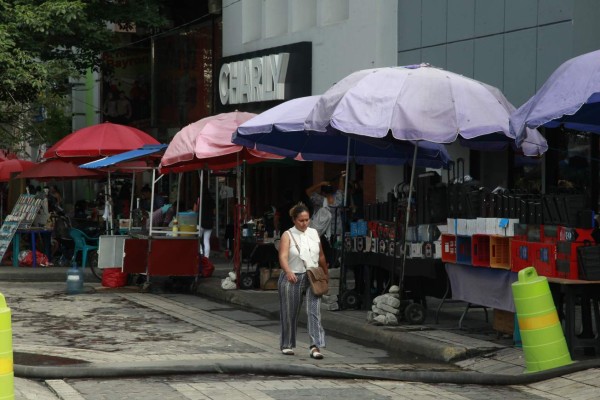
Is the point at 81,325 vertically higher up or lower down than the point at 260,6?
lower down

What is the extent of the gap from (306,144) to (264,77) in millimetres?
10153

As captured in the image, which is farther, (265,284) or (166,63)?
(166,63)

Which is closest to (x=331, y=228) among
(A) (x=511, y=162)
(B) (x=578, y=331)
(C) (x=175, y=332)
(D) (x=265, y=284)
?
(D) (x=265, y=284)

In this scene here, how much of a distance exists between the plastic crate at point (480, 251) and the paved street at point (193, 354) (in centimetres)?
121

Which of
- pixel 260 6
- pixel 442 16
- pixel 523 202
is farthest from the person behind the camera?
pixel 260 6

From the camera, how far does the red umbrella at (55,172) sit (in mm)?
28094

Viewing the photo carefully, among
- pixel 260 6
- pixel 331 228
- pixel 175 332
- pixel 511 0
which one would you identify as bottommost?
pixel 175 332

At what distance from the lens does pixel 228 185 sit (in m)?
32.1

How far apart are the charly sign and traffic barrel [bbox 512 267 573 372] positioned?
53.4 feet

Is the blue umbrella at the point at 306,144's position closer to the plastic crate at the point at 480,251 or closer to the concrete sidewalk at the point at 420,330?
the concrete sidewalk at the point at 420,330

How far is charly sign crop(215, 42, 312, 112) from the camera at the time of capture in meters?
26.6

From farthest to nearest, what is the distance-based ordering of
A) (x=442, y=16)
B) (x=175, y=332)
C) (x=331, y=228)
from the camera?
1. (x=442, y=16)
2. (x=331, y=228)
3. (x=175, y=332)

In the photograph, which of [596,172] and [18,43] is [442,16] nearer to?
[596,172]

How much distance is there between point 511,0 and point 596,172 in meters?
3.12
